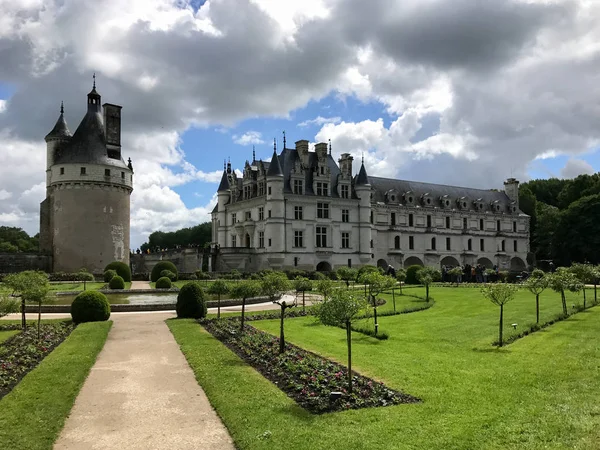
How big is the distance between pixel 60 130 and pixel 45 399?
176ft

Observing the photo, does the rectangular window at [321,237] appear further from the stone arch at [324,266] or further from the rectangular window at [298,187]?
the rectangular window at [298,187]

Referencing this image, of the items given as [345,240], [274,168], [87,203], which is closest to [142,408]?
[274,168]

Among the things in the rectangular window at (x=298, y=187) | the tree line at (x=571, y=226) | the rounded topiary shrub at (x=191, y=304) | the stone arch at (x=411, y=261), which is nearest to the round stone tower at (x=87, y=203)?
the rectangular window at (x=298, y=187)

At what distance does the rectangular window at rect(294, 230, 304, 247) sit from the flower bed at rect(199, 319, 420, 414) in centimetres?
3827

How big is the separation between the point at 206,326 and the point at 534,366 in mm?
11844

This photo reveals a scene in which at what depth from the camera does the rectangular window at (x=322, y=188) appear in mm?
55781

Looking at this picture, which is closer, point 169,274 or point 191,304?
point 191,304

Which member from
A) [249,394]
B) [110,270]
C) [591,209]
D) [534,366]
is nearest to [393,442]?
[249,394]

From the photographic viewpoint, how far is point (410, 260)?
6625 cm

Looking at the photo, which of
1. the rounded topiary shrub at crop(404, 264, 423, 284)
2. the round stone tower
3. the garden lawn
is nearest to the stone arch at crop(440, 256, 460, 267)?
the rounded topiary shrub at crop(404, 264, 423, 284)

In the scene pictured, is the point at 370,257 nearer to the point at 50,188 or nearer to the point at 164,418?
the point at 50,188

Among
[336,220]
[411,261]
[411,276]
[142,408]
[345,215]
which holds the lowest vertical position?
[142,408]

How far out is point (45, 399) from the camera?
917 cm

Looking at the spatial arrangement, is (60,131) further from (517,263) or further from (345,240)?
(517,263)
